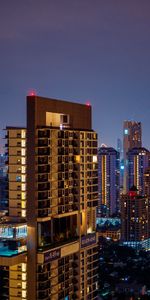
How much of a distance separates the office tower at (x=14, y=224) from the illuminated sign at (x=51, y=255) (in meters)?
0.29

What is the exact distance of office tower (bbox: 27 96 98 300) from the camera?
8.00m

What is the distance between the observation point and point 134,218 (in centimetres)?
2806

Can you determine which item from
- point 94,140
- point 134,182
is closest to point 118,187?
point 134,182

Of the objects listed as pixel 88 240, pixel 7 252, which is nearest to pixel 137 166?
pixel 88 240

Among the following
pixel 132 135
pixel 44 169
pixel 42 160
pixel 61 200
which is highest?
pixel 132 135

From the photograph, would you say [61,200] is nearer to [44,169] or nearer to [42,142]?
[44,169]

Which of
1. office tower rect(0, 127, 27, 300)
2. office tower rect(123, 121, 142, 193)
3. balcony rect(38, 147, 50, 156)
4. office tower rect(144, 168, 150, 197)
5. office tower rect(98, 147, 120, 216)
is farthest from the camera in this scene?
office tower rect(123, 121, 142, 193)

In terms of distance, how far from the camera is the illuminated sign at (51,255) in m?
7.97

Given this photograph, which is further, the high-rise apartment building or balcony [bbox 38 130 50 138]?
balcony [bbox 38 130 50 138]

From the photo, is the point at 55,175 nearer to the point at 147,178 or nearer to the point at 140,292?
the point at 140,292

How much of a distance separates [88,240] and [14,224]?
1.74 meters

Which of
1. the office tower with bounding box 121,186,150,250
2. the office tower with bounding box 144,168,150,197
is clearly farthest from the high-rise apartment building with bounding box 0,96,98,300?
the office tower with bounding box 144,168,150,197

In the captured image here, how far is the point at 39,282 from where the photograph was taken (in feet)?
26.0

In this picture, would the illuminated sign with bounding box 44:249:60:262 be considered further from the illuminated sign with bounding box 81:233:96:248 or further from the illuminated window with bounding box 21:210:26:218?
the illuminated sign with bounding box 81:233:96:248
